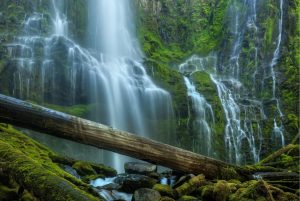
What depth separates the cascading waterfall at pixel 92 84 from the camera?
55.7ft

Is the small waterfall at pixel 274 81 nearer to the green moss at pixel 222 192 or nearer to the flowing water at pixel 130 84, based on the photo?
the flowing water at pixel 130 84

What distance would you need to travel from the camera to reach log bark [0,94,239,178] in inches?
191

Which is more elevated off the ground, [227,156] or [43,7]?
[43,7]

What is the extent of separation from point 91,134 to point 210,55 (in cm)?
2061

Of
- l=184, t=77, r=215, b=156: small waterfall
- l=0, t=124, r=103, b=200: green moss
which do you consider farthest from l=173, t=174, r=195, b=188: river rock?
l=184, t=77, r=215, b=156: small waterfall

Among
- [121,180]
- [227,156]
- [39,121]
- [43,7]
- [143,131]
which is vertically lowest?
[227,156]

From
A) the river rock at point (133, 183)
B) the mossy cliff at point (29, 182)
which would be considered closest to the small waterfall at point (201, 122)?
the river rock at point (133, 183)

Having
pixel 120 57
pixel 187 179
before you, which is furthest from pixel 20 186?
pixel 120 57

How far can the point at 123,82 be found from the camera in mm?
18672

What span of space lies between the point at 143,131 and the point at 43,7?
33.4 feet

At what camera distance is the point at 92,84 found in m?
17.9

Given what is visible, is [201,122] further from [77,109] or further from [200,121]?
[77,109]

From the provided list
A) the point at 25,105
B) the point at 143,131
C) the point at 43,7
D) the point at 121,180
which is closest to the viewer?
the point at 25,105

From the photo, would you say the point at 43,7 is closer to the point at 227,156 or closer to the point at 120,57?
the point at 120,57
